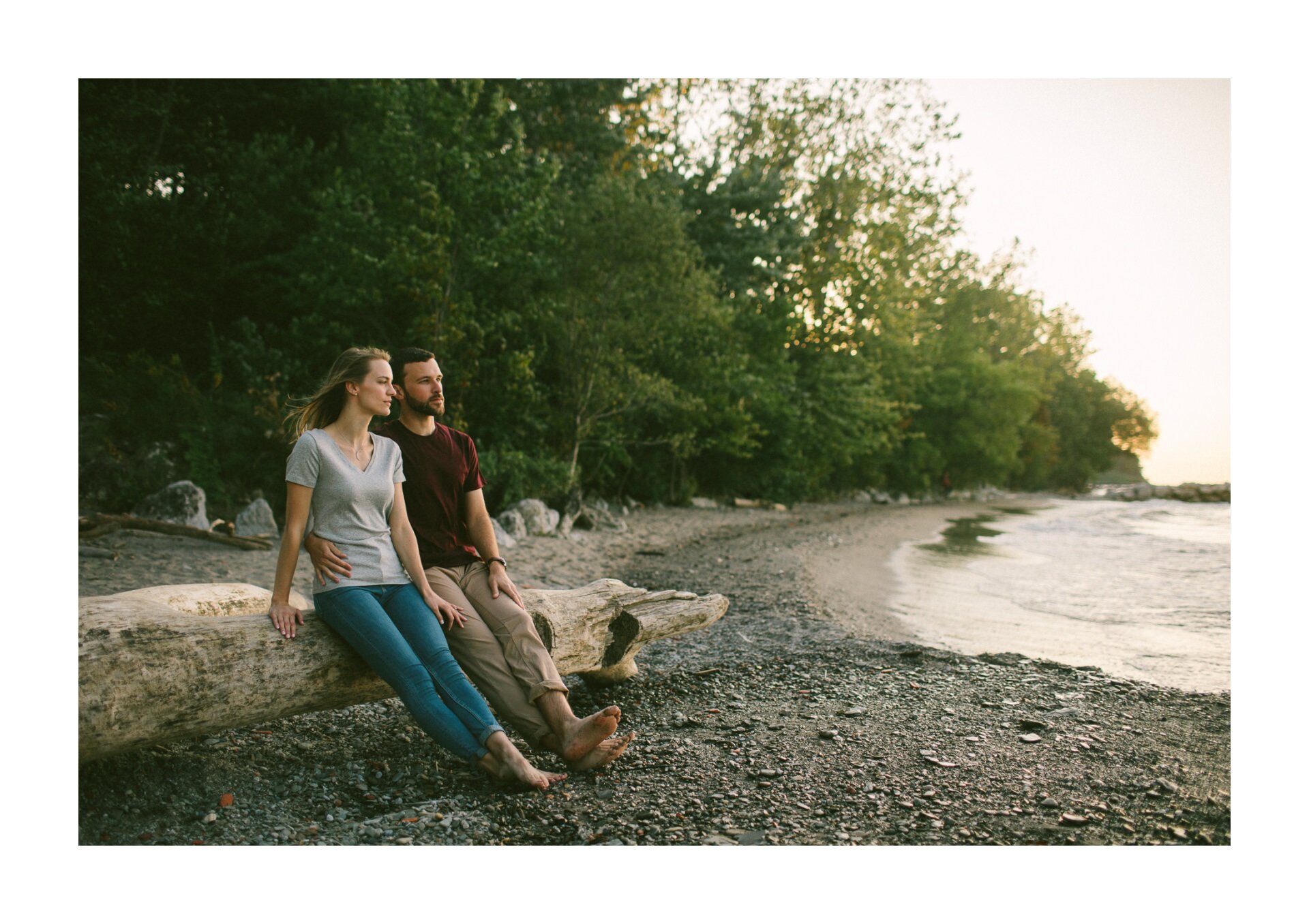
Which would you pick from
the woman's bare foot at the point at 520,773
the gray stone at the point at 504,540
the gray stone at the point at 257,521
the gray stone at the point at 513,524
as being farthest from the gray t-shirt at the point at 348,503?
the gray stone at the point at 513,524

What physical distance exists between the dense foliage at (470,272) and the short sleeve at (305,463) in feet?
20.7

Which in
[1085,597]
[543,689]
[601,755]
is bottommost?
[1085,597]

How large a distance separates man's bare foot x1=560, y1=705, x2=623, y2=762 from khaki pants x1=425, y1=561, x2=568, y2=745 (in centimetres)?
14

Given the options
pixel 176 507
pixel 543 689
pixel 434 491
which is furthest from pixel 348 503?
pixel 176 507

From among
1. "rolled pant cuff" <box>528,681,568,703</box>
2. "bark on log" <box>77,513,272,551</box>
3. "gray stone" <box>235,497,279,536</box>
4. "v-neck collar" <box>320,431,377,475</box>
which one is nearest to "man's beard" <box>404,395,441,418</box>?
"v-neck collar" <box>320,431,377,475</box>

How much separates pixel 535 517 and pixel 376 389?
28.5ft

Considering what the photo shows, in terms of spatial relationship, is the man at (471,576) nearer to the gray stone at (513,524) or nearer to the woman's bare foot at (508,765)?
the woman's bare foot at (508,765)

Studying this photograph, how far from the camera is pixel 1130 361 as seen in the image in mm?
6598

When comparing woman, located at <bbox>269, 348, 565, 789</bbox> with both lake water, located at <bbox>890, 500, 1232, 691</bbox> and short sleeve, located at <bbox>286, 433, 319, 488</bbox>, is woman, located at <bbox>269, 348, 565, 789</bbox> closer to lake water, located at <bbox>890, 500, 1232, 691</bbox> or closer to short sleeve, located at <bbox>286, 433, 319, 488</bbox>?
short sleeve, located at <bbox>286, 433, 319, 488</bbox>

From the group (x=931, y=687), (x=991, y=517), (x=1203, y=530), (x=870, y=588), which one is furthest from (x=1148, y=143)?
(x=991, y=517)

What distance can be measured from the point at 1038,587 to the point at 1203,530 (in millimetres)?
10057

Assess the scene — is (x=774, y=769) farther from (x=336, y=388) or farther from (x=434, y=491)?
(x=336, y=388)

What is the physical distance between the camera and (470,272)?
1175 centimetres

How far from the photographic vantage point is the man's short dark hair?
12.1ft
